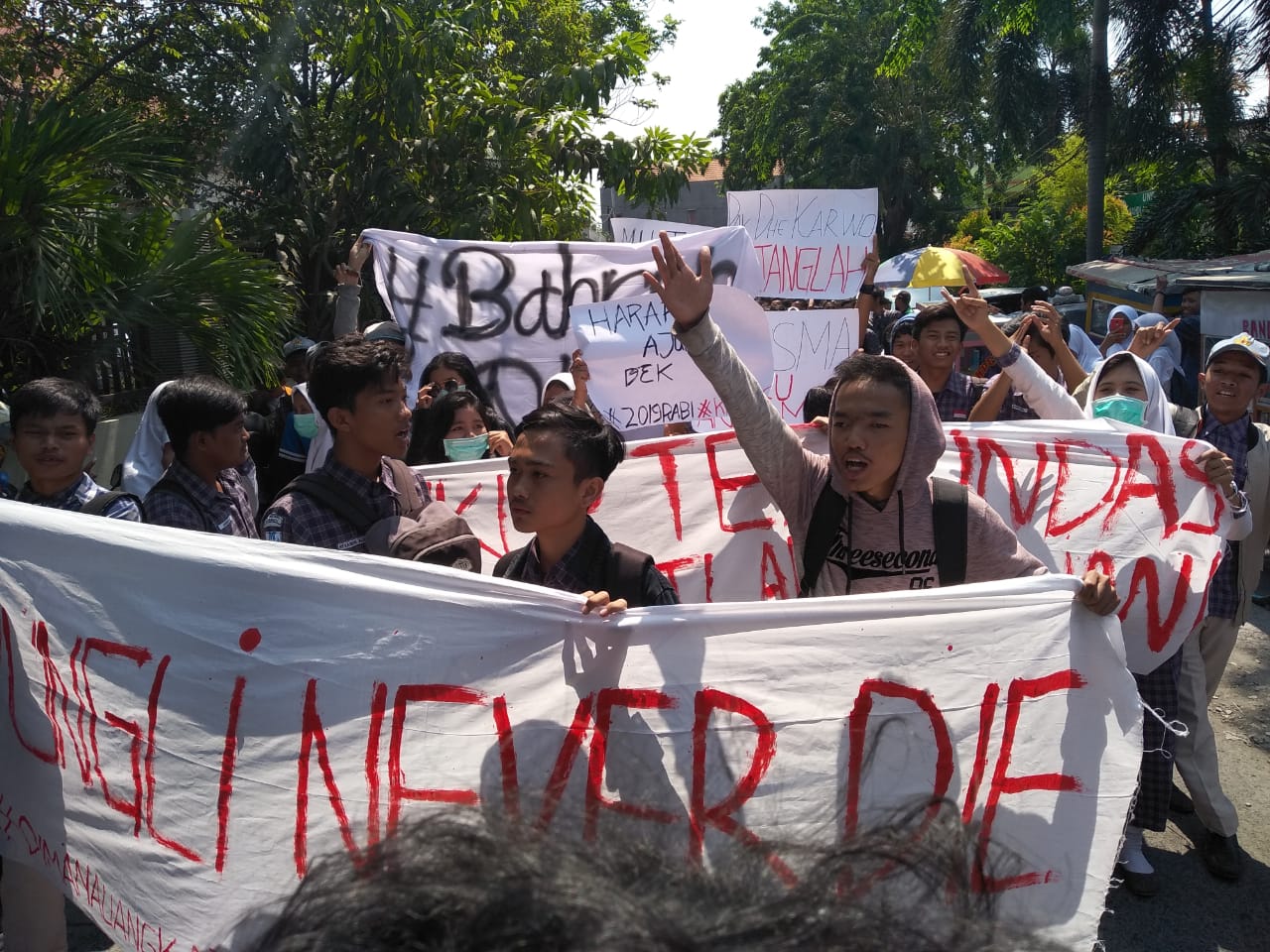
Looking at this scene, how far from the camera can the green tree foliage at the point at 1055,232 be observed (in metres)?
27.6

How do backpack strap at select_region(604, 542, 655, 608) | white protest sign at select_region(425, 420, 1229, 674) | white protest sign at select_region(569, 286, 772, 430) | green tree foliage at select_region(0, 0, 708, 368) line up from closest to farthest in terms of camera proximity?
1. backpack strap at select_region(604, 542, 655, 608)
2. white protest sign at select_region(425, 420, 1229, 674)
3. white protest sign at select_region(569, 286, 772, 430)
4. green tree foliage at select_region(0, 0, 708, 368)

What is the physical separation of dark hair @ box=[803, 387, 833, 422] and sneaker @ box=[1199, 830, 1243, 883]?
6.31 ft

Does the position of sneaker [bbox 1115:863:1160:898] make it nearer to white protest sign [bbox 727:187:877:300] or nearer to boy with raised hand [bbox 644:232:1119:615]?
boy with raised hand [bbox 644:232:1119:615]

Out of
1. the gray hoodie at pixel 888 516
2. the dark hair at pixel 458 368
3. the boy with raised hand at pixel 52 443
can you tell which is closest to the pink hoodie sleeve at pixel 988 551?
the gray hoodie at pixel 888 516

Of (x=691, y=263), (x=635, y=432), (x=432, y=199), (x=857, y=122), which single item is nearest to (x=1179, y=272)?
(x=432, y=199)

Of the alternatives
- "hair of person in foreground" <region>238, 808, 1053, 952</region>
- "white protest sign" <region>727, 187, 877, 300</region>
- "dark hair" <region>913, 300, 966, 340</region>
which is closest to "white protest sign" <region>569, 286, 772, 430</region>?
"dark hair" <region>913, 300, 966, 340</region>

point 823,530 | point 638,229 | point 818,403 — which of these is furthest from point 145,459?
point 638,229

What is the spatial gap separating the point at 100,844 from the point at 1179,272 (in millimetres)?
13352

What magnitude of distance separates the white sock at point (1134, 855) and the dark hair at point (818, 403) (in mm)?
1748

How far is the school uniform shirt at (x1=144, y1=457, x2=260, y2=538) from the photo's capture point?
286 centimetres

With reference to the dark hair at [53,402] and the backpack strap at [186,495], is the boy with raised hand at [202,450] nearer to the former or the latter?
the backpack strap at [186,495]

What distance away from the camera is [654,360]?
4609 mm

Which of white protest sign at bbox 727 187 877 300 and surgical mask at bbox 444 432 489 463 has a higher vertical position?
white protest sign at bbox 727 187 877 300

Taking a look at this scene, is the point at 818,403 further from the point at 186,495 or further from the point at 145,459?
the point at 145,459
